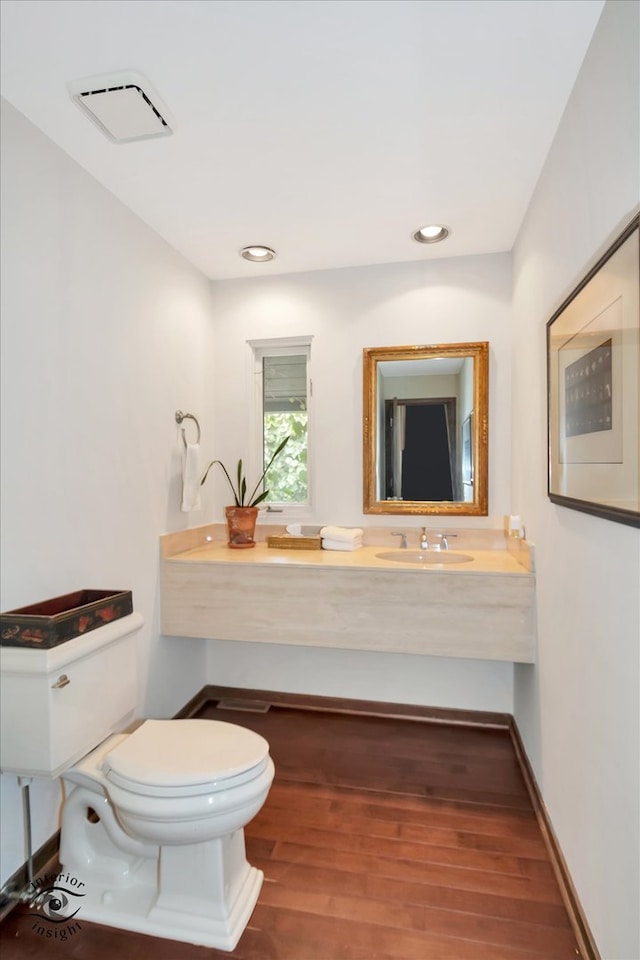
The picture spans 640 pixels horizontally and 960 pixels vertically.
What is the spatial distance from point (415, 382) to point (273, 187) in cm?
116

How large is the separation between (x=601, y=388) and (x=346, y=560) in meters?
1.36

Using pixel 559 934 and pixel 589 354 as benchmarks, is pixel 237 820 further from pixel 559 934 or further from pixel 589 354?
pixel 589 354

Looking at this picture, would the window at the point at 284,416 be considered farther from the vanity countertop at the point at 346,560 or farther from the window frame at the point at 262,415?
the vanity countertop at the point at 346,560

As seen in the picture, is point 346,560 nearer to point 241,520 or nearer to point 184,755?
point 241,520

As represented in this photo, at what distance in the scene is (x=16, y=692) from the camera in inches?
53.6

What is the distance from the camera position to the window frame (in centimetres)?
278

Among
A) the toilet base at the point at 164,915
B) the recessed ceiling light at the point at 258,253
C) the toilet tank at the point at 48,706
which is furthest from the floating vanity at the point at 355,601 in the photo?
the recessed ceiling light at the point at 258,253

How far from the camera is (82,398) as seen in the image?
180 cm

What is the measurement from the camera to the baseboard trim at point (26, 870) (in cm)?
146

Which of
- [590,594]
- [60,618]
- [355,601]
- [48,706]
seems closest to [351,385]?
[355,601]

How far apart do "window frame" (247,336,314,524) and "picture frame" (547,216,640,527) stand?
4.67 ft

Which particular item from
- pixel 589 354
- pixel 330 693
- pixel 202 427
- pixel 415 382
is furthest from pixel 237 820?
pixel 415 382

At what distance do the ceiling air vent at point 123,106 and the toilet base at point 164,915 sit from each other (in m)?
2.34

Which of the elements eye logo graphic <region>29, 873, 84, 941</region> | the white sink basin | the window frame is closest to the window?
the window frame
